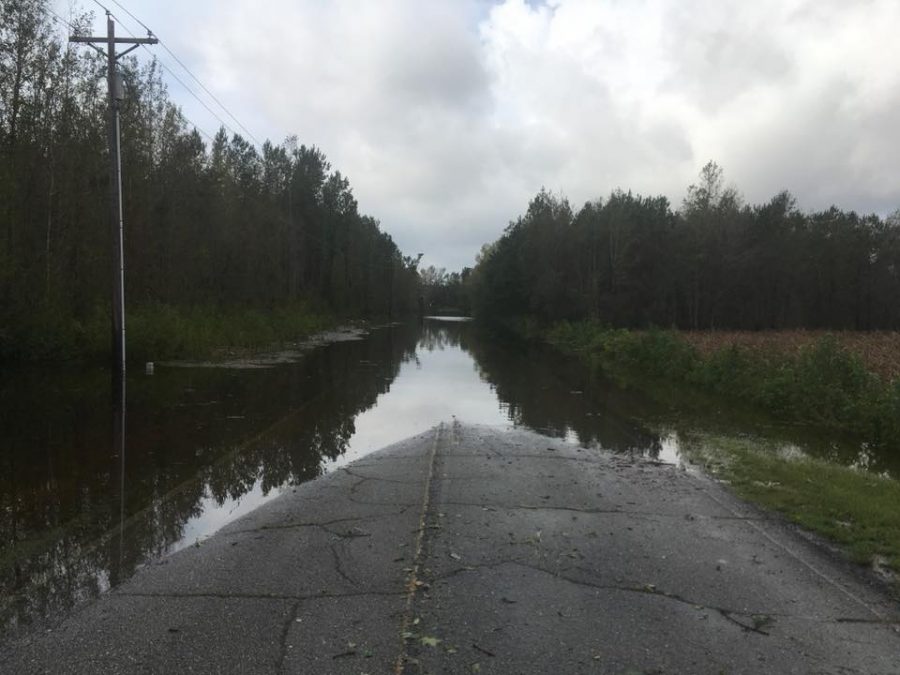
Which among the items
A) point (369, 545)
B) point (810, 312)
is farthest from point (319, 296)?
point (369, 545)

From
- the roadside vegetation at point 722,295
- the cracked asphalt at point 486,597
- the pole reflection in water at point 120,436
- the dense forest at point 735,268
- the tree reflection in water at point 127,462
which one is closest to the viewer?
the cracked asphalt at point 486,597

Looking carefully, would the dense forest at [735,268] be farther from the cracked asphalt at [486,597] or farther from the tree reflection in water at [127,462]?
the cracked asphalt at [486,597]

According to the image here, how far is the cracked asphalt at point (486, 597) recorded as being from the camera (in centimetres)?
396

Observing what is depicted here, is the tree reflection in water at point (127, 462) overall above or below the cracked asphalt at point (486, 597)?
below

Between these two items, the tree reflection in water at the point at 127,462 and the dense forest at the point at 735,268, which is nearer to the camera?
the tree reflection in water at the point at 127,462

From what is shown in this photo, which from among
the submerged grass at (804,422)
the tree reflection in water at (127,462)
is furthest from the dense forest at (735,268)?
the tree reflection in water at (127,462)

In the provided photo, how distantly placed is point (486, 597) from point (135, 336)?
2092cm

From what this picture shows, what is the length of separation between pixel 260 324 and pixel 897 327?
5128cm

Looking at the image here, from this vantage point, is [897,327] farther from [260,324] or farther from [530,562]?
[530,562]

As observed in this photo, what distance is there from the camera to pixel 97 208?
81.4 feet

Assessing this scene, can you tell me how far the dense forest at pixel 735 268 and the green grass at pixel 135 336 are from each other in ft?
115

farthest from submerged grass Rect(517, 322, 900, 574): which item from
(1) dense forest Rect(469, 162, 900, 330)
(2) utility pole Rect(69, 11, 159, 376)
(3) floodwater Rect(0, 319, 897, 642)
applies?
(1) dense forest Rect(469, 162, 900, 330)

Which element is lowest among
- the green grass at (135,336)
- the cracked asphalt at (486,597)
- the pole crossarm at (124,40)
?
the cracked asphalt at (486,597)

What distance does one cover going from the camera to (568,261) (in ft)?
218
